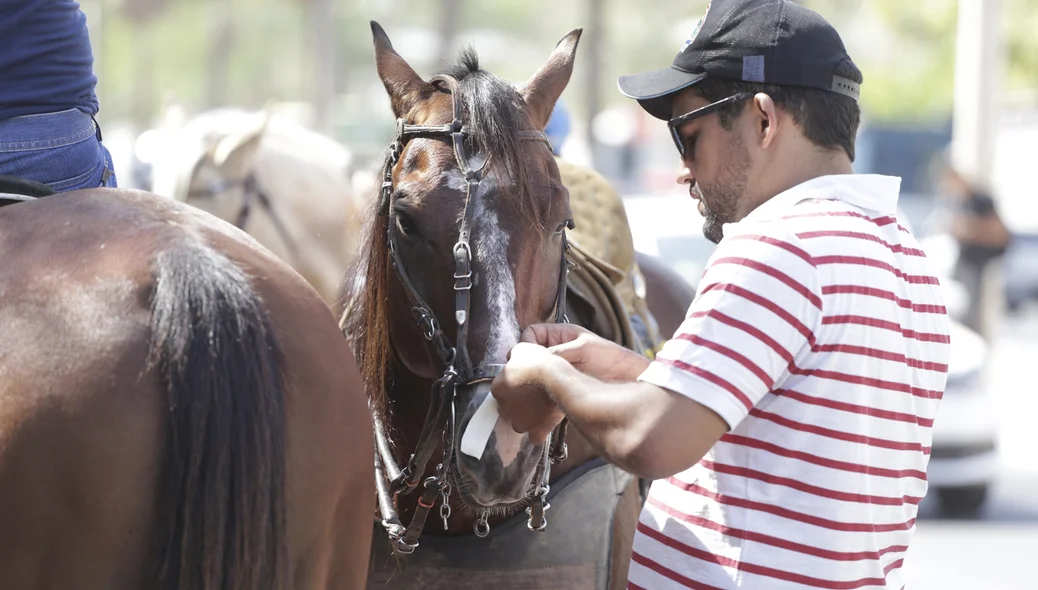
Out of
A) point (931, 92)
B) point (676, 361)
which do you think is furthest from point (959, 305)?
point (931, 92)

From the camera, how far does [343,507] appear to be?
6.89 feet

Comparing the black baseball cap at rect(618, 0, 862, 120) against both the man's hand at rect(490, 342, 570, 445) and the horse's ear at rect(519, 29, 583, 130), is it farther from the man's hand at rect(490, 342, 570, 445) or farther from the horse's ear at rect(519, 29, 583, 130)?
the horse's ear at rect(519, 29, 583, 130)

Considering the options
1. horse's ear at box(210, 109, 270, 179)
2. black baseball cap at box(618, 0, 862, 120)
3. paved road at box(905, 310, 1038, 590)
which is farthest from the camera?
horse's ear at box(210, 109, 270, 179)

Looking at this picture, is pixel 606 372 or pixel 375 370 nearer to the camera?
pixel 606 372

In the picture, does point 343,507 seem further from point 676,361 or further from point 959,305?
point 959,305

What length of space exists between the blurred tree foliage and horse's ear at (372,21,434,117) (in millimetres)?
23192

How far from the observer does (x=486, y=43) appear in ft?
164

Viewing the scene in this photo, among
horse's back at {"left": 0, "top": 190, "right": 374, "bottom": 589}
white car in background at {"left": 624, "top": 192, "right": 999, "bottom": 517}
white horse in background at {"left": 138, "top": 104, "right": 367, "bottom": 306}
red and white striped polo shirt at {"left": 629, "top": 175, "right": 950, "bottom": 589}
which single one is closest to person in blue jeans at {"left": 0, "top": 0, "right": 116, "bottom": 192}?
horse's back at {"left": 0, "top": 190, "right": 374, "bottom": 589}

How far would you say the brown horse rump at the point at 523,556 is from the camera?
10.0ft

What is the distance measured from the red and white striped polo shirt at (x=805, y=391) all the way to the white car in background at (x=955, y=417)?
20.6ft

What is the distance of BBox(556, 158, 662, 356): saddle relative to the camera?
12.1ft

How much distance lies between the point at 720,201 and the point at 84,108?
1.49m

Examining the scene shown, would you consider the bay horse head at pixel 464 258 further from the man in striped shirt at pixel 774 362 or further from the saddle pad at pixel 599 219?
the saddle pad at pixel 599 219

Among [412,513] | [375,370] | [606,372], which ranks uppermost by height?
[606,372]
